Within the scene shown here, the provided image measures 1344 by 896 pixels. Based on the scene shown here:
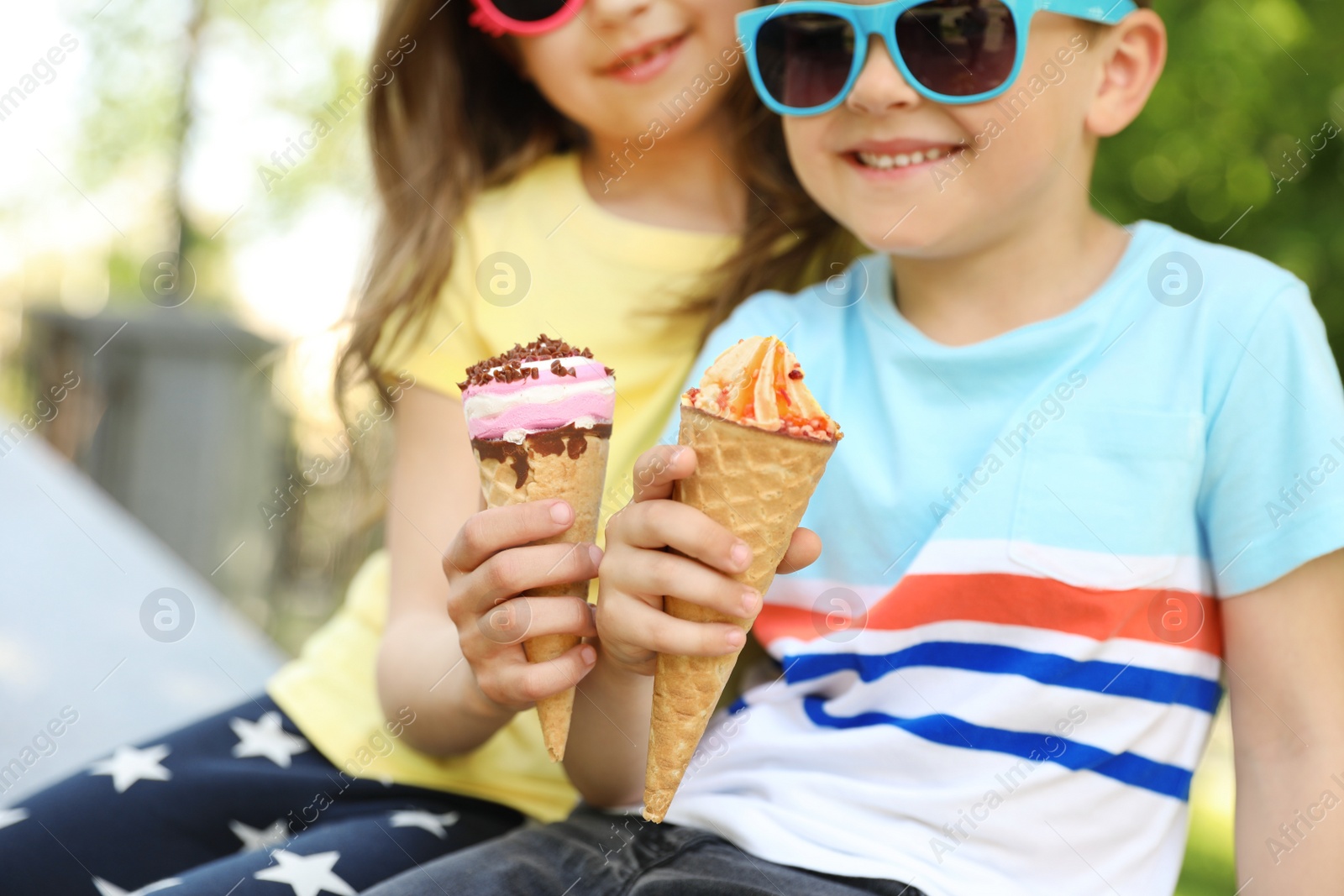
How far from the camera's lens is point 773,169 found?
264 cm

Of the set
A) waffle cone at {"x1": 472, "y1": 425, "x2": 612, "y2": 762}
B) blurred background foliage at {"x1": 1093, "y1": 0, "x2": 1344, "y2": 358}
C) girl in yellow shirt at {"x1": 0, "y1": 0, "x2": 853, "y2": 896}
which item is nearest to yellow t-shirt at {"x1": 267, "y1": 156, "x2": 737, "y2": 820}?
girl in yellow shirt at {"x1": 0, "y1": 0, "x2": 853, "y2": 896}

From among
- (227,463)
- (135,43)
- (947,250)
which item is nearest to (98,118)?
(135,43)

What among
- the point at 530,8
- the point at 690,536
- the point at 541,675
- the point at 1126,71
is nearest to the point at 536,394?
the point at 690,536

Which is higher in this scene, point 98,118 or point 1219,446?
point 98,118

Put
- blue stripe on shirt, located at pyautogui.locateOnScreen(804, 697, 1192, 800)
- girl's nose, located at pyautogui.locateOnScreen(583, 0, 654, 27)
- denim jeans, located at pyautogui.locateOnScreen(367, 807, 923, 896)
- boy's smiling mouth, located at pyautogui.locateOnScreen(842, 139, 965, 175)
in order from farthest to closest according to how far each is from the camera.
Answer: girl's nose, located at pyautogui.locateOnScreen(583, 0, 654, 27) → boy's smiling mouth, located at pyautogui.locateOnScreen(842, 139, 965, 175) → blue stripe on shirt, located at pyautogui.locateOnScreen(804, 697, 1192, 800) → denim jeans, located at pyautogui.locateOnScreen(367, 807, 923, 896)

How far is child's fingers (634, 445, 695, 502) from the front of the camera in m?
1.50

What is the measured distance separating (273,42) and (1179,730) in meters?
13.0

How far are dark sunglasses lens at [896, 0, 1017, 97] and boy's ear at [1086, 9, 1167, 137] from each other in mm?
304

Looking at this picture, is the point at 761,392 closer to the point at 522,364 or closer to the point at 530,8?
the point at 522,364

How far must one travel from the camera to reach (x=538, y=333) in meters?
2.47

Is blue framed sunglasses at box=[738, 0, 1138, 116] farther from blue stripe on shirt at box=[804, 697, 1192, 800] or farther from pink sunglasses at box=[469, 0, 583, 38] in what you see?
blue stripe on shirt at box=[804, 697, 1192, 800]

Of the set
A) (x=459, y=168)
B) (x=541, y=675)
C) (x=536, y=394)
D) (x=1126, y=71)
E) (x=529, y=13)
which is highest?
(x=529, y=13)

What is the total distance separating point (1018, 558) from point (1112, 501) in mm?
184

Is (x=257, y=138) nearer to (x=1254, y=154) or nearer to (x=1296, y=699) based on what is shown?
(x=1254, y=154)
